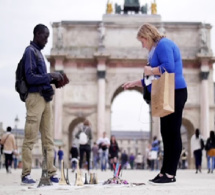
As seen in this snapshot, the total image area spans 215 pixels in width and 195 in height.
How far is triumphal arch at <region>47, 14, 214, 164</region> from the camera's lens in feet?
95.2

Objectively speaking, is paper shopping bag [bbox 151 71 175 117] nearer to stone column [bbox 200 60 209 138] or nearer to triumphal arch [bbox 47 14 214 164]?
triumphal arch [bbox 47 14 214 164]

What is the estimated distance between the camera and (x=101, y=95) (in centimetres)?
2883

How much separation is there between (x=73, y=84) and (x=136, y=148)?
79.2 metres

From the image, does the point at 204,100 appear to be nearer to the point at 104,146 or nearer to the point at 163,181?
the point at 104,146

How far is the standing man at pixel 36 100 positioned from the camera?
660 centimetres

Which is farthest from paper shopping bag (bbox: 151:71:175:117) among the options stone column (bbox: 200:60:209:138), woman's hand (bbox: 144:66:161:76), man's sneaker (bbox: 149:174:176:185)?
stone column (bbox: 200:60:209:138)

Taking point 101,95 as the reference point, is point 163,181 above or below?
below

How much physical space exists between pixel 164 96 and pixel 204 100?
2398cm

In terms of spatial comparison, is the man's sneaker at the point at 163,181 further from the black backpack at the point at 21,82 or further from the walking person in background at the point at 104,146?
the walking person in background at the point at 104,146

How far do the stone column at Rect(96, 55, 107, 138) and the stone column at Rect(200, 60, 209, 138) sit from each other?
6.05 m

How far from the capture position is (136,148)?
10719cm

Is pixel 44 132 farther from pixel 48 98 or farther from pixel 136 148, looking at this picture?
pixel 136 148

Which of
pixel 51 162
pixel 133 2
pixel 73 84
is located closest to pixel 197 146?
pixel 51 162

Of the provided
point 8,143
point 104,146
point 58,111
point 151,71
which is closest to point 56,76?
point 151,71
